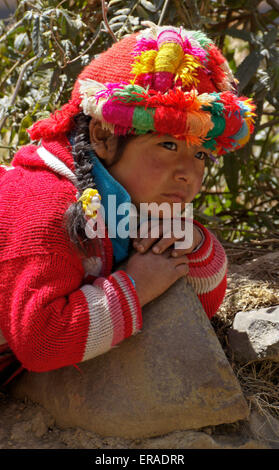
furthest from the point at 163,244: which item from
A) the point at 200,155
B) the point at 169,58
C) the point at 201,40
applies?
the point at 201,40

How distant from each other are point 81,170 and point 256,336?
81cm

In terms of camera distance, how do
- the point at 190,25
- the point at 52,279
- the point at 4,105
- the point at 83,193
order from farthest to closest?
the point at 4,105
the point at 190,25
the point at 83,193
the point at 52,279

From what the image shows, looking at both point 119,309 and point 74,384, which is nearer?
point 119,309

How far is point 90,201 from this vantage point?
1530mm

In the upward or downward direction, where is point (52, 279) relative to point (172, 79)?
downward

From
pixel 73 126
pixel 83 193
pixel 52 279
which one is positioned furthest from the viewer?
pixel 73 126

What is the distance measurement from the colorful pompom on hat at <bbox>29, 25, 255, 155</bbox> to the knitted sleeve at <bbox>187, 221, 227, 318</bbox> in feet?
1.10

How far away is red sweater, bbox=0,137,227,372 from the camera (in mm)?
1406

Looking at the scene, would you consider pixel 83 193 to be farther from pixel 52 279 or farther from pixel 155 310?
pixel 155 310

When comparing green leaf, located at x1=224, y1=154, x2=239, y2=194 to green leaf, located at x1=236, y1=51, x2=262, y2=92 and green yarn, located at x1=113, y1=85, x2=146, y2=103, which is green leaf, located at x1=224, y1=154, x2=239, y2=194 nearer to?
green leaf, located at x1=236, y1=51, x2=262, y2=92

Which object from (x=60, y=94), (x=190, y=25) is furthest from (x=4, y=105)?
(x=190, y=25)

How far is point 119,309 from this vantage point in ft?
4.83
